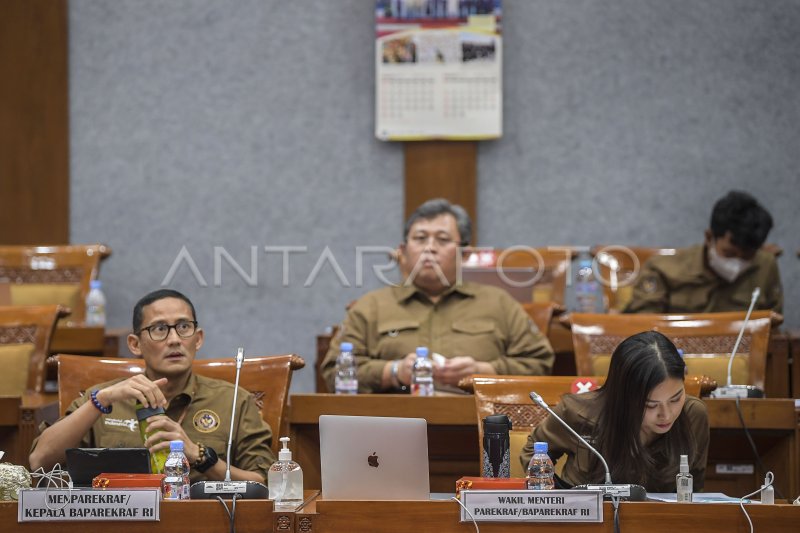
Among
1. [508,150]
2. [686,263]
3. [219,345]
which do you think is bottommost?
[219,345]

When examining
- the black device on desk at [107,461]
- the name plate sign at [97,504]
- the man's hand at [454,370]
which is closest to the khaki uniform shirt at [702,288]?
the man's hand at [454,370]

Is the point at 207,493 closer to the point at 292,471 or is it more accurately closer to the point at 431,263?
the point at 292,471

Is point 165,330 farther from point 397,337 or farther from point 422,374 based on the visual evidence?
point 397,337

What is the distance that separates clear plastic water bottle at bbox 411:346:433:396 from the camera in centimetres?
353

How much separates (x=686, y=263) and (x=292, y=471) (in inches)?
112

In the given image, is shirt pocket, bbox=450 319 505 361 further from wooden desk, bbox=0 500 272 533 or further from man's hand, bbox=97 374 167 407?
wooden desk, bbox=0 500 272 533

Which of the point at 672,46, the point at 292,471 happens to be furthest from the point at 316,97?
the point at 292,471

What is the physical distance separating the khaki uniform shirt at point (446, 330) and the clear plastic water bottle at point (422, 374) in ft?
0.66

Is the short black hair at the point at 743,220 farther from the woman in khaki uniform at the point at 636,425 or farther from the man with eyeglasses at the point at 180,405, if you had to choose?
the man with eyeglasses at the point at 180,405

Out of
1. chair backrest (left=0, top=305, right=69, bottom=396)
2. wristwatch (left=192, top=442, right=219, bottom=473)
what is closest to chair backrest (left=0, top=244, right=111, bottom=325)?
chair backrest (left=0, top=305, right=69, bottom=396)

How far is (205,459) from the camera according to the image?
2.57 metres

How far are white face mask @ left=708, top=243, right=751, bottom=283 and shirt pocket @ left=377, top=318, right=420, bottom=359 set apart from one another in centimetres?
147

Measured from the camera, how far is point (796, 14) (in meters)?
5.52

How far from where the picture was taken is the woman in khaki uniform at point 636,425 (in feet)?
7.94
